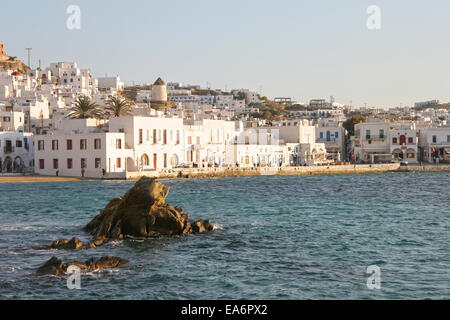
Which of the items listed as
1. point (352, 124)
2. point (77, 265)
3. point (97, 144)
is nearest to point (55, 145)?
point (97, 144)

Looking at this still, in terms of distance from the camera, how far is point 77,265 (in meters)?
16.9

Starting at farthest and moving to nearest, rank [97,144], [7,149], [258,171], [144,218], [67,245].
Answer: [258,171] → [7,149] → [97,144] → [144,218] → [67,245]

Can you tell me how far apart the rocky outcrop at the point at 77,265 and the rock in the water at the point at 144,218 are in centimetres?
544

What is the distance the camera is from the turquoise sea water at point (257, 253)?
48.4 feet

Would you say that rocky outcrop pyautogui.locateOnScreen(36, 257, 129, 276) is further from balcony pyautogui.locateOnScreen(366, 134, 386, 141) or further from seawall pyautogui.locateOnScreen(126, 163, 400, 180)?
balcony pyautogui.locateOnScreen(366, 134, 386, 141)

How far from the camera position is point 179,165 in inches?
2781

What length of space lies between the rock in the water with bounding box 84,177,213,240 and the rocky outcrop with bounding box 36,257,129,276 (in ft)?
17.8

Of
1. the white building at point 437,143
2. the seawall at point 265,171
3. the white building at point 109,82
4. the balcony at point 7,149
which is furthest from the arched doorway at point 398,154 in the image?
the white building at point 109,82

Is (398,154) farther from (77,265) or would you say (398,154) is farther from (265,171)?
(77,265)

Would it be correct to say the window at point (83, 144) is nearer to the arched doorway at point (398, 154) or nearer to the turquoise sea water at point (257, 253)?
the turquoise sea water at point (257, 253)

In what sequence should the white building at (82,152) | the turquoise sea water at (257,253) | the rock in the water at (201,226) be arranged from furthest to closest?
the white building at (82,152) → the rock in the water at (201,226) → the turquoise sea water at (257,253)

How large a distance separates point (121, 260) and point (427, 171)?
74.5 meters

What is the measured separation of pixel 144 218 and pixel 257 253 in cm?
617

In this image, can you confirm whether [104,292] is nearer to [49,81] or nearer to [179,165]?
[179,165]
